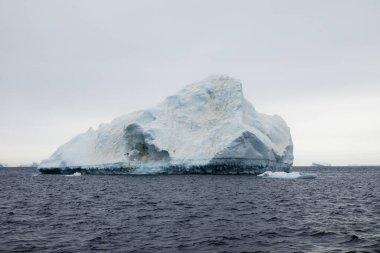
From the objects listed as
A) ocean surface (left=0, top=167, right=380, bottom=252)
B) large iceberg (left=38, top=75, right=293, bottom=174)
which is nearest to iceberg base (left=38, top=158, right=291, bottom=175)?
large iceberg (left=38, top=75, right=293, bottom=174)

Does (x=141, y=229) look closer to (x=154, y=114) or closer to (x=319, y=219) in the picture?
(x=319, y=219)

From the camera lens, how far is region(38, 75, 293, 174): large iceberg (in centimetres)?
5109


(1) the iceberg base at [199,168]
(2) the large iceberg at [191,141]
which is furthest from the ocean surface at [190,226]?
(2) the large iceberg at [191,141]

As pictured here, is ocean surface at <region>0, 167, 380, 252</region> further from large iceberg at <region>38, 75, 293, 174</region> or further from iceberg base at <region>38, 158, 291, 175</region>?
large iceberg at <region>38, 75, 293, 174</region>

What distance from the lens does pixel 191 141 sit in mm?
54281

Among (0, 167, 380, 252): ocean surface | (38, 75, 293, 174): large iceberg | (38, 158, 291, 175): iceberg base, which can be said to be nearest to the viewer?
(0, 167, 380, 252): ocean surface

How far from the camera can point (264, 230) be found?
14.0 m

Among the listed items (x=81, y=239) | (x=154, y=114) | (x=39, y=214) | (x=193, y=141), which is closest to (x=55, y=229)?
(x=81, y=239)

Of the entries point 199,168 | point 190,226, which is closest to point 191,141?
point 199,168

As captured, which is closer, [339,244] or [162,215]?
[339,244]

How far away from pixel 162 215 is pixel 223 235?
4865 millimetres

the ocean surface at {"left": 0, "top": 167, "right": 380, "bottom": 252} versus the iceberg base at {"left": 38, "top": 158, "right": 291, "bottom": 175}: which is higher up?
the iceberg base at {"left": 38, "top": 158, "right": 291, "bottom": 175}

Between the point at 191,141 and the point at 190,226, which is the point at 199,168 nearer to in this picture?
the point at 191,141

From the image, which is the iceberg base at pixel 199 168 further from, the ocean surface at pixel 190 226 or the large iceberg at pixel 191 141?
the ocean surface at pixel 190 226
